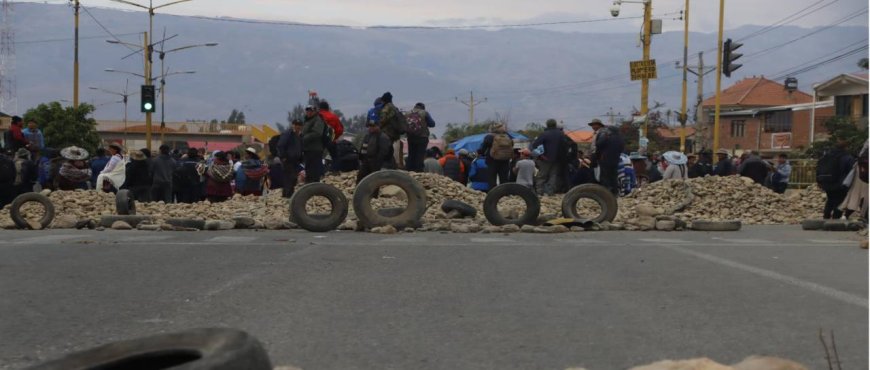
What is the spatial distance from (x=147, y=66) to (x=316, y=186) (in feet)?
109

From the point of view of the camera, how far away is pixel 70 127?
58.6 metres

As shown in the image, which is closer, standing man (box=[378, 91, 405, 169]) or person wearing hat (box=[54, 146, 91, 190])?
standing man (box=[378, 91, 405, 169])

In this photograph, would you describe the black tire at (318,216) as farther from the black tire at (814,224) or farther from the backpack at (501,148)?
the black tire at (814,224)

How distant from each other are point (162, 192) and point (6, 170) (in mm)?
3101

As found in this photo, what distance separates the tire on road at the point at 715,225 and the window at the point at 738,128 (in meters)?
65.9

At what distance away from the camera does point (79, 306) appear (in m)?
7.07

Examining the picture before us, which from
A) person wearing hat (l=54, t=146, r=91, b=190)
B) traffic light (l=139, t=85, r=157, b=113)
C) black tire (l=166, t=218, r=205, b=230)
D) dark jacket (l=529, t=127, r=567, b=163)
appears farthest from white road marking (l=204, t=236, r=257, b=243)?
traffic light (l=139, t=85, r=157, b=113)

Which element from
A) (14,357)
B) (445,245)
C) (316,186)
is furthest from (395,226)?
(14,357)

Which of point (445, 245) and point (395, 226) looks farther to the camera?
point (395, 226)

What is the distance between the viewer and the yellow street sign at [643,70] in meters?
36.3

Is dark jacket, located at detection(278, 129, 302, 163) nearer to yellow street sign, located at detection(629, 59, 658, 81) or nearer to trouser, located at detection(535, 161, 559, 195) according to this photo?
trouser, located at detection(535, 161, 559, 195)

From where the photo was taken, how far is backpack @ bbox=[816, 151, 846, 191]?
60.1 ft

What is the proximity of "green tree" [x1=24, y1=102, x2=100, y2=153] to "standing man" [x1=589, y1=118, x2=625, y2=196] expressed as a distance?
141ft

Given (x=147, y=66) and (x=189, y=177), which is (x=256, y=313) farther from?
(x=147, y=66)
